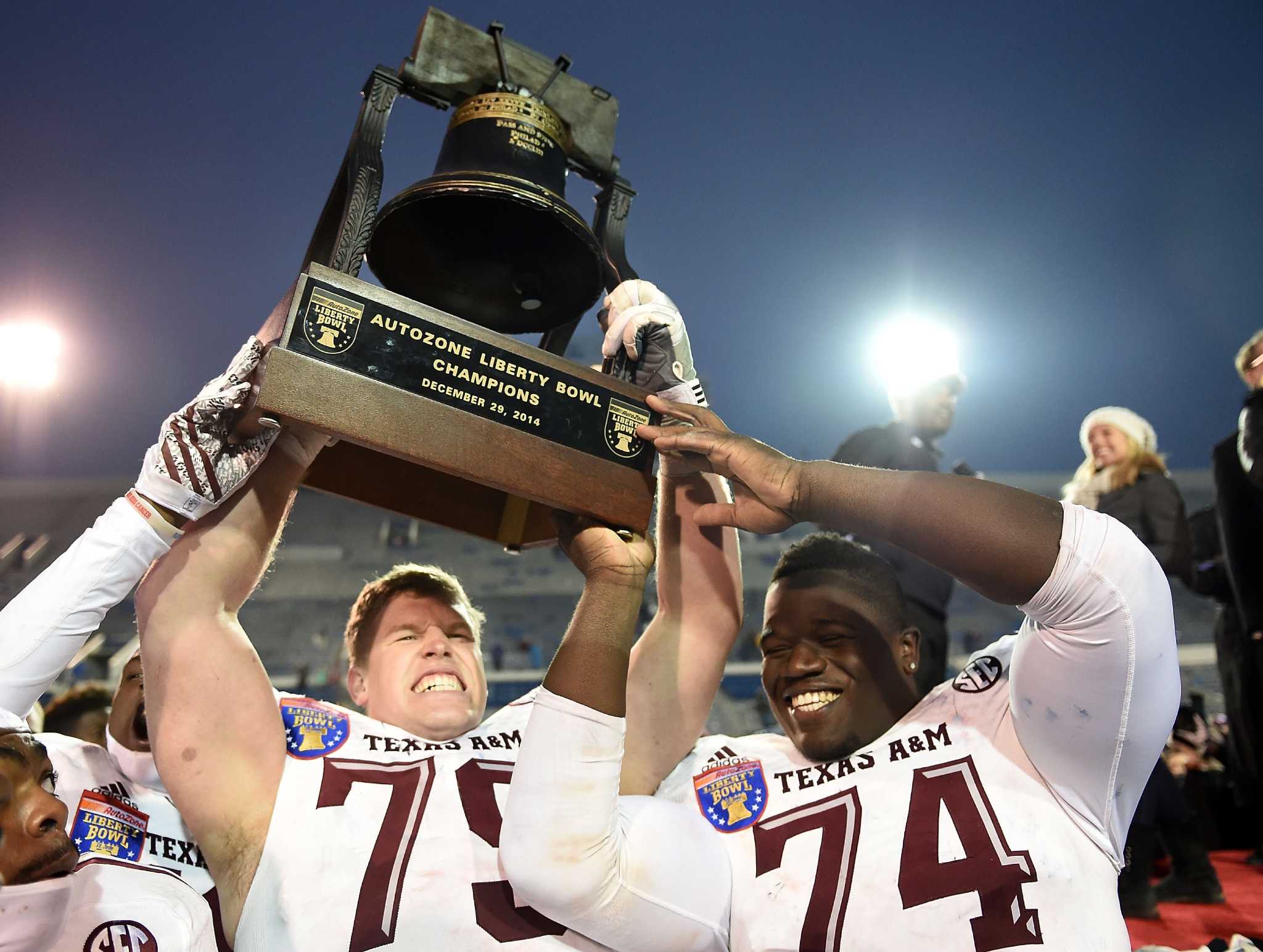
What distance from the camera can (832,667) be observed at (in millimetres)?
2137

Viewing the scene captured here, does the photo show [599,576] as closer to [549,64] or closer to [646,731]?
[646,731]

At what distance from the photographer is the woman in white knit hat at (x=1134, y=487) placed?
11.6ft

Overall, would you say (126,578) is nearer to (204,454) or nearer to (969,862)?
(204,454)

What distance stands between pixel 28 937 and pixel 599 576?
1.19 meters

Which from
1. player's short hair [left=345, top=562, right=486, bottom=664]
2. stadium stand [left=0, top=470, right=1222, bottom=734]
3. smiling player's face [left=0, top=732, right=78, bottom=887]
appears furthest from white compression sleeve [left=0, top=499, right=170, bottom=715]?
stadium stand [left=0, top=470, right=1222, bottom=734]

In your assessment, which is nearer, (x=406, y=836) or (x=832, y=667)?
(x=406, y=836)

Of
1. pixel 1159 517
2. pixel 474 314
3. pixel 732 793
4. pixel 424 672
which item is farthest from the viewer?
pixel 1159 517

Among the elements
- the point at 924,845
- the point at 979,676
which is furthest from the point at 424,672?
the point at 979,676

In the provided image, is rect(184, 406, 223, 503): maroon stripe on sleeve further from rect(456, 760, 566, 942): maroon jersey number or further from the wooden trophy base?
rect(456, 760, 566, 942): maroon jersey number

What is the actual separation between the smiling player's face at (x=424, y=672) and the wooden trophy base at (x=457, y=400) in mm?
763

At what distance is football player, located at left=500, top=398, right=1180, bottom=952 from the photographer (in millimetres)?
1483

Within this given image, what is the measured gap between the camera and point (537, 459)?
1.72m

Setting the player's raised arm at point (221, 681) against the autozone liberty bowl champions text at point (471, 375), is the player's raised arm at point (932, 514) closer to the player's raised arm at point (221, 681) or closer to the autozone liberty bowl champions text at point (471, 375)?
the autozone liberty bowl champions text at point (471, 375)

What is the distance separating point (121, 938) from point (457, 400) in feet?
4.23
